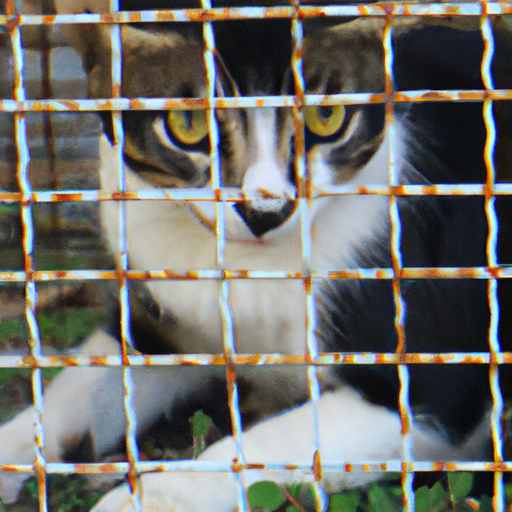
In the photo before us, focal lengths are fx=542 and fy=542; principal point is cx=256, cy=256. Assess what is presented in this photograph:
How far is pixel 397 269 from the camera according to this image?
72 cm

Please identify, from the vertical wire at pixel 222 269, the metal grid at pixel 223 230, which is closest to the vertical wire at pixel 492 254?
the metal grid at pixel 223 230

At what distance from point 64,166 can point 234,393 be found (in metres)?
0.38

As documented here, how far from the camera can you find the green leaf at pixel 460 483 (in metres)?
0.75

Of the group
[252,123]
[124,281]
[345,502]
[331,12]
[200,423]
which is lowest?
[345,502]

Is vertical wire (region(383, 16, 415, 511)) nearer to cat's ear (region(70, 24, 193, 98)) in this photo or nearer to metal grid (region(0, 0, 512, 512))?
metal grid (region(0, 0, 512, 512))

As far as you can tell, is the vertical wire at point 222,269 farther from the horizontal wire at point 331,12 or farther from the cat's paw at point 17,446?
the cat's paw at point 17,446

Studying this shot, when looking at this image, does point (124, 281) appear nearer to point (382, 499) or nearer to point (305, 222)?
point (305, 222)

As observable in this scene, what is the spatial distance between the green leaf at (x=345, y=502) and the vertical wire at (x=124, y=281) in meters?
0.27

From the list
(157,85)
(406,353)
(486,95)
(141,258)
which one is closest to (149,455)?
(141,258)

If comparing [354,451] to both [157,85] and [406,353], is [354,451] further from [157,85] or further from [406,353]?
[157,85]

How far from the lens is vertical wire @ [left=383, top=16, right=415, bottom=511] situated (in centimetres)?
71

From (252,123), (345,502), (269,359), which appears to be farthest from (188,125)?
(345,502)

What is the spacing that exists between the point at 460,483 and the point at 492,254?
1.04ft

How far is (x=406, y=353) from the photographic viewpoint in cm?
73
